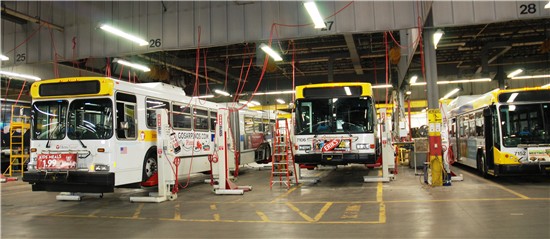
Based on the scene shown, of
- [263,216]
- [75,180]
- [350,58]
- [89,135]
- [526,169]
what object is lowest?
[263,216]

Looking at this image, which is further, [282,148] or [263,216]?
[282,148]

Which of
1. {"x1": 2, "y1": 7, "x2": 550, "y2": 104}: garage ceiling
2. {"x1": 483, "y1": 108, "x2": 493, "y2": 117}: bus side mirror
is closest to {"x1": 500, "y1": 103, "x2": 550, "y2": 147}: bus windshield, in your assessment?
{"x1": 483, "y1": 108, "x2": 493, "y2": 117}: bus side mirror

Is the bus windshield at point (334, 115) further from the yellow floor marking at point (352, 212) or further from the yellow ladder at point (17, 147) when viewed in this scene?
the yellow ladder at point (17, 147)

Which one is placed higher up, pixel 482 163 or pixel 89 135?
pixel 89 135

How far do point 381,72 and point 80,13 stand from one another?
18972 mm

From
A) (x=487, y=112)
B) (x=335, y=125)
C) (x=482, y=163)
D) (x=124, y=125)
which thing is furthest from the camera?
(x=482, y=163)

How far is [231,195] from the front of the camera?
1169 centimetres

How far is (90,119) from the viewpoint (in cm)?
1013

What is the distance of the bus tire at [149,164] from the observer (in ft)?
36.6

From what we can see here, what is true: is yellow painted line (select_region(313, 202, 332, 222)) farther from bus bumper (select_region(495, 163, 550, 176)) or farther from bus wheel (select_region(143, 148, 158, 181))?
bus bumper (select_region(495, 163, 550, 176))

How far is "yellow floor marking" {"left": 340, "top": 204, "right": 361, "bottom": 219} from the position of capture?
811cm

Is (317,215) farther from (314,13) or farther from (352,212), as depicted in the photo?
(314,13)

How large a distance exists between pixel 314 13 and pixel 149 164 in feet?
21.4

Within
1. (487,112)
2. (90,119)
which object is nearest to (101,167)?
(90,119)
